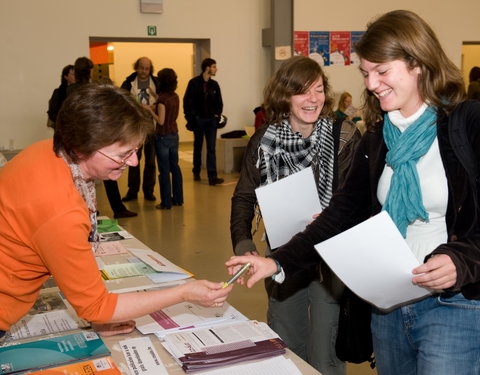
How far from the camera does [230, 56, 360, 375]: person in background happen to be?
7.55 feet

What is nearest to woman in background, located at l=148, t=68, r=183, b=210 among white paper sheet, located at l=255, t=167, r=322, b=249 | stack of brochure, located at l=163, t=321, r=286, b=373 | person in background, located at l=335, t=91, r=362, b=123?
person in background, located at l=335, t=91, r=362, b=123

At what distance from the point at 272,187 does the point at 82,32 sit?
7.47 metres

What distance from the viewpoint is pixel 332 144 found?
2324 millimetres

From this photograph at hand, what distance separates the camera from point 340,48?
10391 mm

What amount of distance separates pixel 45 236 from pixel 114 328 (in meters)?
0.52

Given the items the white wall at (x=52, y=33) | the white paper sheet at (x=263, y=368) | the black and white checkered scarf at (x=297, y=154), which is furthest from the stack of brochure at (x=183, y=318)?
the white wall at (x=52, y=33)

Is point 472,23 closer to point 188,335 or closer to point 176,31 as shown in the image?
point 176,31

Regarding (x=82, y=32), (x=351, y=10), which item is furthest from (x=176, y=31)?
(x=351, y=10)

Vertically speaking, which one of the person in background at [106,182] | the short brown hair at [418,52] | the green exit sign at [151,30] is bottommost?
the person in background at [106,182]

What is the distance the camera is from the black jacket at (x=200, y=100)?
832cm

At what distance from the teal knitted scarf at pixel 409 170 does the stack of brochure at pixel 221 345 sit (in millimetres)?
523

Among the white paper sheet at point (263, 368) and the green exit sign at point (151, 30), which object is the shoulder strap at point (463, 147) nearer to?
the white paper sheet at point (263, 368)

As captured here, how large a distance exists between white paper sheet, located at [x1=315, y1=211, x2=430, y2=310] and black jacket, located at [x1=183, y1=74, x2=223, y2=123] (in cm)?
Result: 689

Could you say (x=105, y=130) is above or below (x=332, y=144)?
above
